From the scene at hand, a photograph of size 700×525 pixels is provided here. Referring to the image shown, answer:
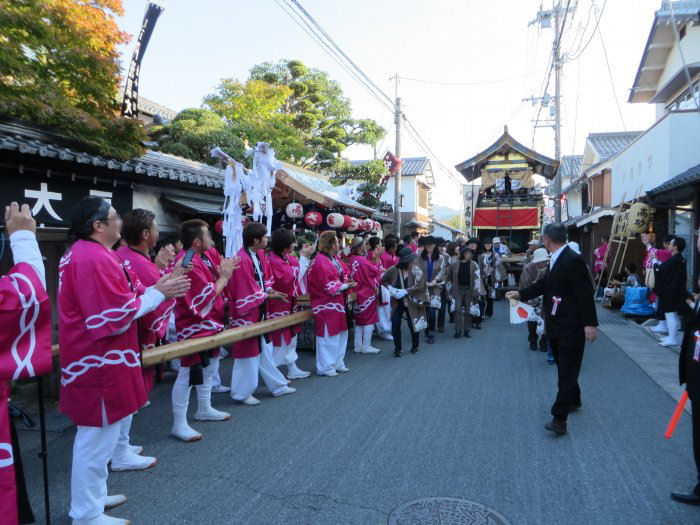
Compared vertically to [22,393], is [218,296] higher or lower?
higher

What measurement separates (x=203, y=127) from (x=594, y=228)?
15.4 metres

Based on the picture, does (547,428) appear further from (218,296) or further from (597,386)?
(218,296)

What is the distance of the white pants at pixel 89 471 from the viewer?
9.73ft

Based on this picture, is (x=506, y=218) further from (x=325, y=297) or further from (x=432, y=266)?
(x=325, y=297)

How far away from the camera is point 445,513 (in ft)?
10.9

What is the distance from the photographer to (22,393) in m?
6.03

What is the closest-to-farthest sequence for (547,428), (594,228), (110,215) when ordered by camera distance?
(110,215) → (547,428) → (594,228)

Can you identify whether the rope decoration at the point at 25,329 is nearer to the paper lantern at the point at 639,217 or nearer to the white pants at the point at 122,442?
the white pants at the point at 122,442

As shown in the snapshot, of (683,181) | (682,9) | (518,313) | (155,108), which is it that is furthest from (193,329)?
(155,108)

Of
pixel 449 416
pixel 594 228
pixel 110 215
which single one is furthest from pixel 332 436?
pixel 594 228

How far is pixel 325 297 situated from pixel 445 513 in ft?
12.5

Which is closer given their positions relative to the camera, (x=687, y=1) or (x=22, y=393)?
(x=22, y=393)

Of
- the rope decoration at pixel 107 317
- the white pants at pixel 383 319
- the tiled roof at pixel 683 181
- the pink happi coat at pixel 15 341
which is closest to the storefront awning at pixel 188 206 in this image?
the white pants at pixel 383 319

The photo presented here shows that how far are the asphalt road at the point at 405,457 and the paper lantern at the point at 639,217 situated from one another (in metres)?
7.56
